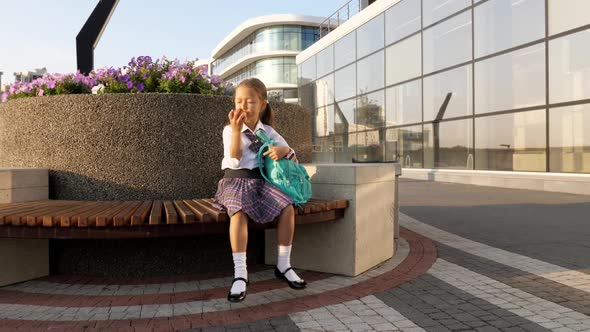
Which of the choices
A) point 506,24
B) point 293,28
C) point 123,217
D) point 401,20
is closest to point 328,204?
point 123,217

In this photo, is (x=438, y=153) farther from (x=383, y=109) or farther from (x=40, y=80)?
(x=40, y=80)

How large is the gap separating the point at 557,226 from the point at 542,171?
7.18 m

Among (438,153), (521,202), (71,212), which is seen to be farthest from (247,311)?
(438,153)

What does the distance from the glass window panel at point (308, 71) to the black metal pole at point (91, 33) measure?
72.1ft

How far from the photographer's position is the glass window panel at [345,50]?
80.0 feet

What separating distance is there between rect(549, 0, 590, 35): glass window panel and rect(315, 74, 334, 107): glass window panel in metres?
15.2

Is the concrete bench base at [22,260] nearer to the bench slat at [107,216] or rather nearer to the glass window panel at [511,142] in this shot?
the bench slat at [107,216]

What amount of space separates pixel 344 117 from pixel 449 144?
9.67m

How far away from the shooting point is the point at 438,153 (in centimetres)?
1773

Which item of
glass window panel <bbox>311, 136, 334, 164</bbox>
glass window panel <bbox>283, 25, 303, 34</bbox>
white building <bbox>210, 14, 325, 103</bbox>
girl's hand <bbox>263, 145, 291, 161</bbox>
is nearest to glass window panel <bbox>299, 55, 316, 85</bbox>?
glass window panel <bbox>311, 136, 334, 164</bbox>

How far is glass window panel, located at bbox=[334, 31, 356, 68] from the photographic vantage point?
24375 millimetres

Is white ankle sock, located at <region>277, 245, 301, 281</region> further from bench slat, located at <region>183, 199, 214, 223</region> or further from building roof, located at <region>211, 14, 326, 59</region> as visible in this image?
building roof, located at <region>211, 14, 326, 59</region>

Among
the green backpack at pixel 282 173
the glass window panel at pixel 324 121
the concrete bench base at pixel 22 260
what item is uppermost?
the glass window panel at pixel 324 121

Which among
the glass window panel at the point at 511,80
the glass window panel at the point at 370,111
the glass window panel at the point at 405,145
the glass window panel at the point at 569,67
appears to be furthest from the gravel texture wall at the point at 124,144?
the glass window panel at the point at 370,111
